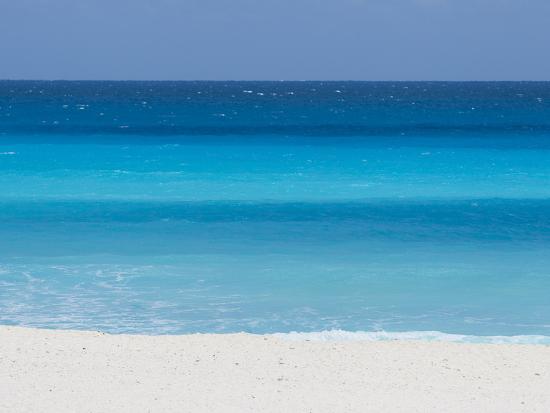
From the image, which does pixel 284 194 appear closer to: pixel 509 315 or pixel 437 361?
pixel 509 315

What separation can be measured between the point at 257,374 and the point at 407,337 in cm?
229

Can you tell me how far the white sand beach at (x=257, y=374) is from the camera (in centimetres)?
742

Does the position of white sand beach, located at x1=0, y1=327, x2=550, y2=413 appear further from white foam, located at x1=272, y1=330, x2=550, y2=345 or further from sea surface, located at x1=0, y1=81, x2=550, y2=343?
sea surface, located at x1=0, y1=81, x2=550, y2=343

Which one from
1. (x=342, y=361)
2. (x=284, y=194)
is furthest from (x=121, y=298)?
(x=284, y=194)

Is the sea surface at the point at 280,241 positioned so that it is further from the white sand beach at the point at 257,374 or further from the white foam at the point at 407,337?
the white sand beach at the point at 257,374

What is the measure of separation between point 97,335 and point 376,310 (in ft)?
11.7

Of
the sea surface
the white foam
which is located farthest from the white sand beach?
the sea surface

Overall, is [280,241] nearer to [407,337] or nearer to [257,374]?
[407,337]

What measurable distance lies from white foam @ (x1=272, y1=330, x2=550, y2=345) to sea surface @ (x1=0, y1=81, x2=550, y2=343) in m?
0.03

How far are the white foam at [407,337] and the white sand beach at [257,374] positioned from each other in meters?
0.36

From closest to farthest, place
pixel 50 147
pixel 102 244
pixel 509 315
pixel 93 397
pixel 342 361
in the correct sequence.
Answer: pixel 93 397, pixel 342 361, pixel 509 315, pixel 102 244, pixel 50 147

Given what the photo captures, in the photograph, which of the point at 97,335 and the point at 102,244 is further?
the point at 102,244

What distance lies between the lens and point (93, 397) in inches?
297

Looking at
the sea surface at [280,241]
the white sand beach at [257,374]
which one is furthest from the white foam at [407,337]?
the white sand beach at [257,374]
